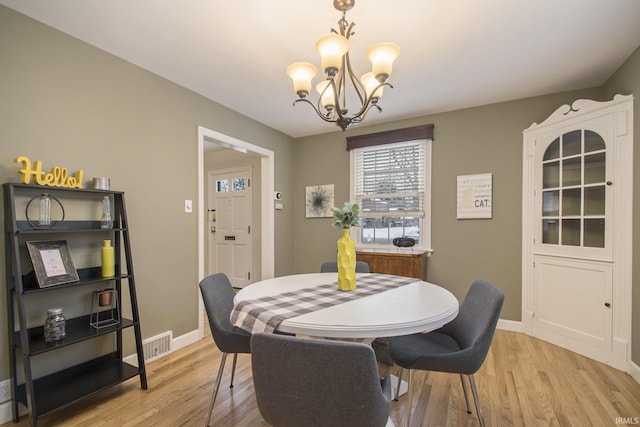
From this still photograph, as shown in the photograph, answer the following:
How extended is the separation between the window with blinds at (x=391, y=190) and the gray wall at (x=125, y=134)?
1743 mm

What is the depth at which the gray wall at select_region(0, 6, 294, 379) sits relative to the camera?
69.7 inches

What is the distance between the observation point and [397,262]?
3.18 m

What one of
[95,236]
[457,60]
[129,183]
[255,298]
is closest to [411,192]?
[457,60]

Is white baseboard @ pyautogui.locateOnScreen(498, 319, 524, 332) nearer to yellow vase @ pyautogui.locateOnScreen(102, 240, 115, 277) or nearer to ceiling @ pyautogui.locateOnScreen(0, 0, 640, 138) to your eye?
ceiling @ pyautogui.locateOnScreen(0, 0, 640, 138)

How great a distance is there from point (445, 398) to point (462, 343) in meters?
0.53

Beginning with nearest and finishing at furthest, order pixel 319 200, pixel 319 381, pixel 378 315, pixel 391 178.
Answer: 1. pixel 319 381
2. pixel 378 315
3. pixel 391 178
4. pixel 319 200

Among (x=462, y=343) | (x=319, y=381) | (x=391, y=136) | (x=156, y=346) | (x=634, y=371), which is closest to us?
(x=319, y=381)

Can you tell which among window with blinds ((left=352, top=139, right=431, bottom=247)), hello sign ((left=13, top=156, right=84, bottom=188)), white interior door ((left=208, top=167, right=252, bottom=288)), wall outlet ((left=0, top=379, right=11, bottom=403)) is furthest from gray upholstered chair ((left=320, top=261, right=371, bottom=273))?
white interior door ((left=208, top=167, right=252, bottom=288))

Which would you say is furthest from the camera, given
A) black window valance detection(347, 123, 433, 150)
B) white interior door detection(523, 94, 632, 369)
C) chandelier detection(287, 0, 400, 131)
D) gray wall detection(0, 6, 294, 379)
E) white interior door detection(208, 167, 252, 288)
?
white interior door detection(208, 167, 252, 288)

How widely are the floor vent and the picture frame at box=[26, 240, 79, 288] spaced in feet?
2.89

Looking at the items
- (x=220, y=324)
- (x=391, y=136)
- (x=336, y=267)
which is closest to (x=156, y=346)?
(x=220, y=324)

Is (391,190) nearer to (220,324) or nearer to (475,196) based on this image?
(475,196)

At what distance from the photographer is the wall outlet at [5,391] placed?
5.51 feet

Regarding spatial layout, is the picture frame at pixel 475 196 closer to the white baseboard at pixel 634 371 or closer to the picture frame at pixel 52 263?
the white baseboard at pixel 634 371
